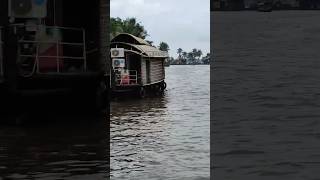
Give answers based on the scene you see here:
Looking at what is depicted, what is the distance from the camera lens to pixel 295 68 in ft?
77.6

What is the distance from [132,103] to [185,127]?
1013 cm

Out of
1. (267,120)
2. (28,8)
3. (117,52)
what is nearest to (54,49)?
(28,8)

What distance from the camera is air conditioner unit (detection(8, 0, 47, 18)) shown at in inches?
626

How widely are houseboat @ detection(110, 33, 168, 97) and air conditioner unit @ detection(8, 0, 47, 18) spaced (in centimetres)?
1061

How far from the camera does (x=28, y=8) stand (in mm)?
16047

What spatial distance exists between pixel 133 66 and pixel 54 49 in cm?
1363

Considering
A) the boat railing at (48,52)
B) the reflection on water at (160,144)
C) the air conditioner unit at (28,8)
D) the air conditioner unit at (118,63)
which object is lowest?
the reflection on water at (160,144)

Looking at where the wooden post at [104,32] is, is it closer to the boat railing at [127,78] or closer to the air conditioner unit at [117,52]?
the air conditioner unit at [117,52]

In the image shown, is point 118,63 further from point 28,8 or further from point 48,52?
point 28,8

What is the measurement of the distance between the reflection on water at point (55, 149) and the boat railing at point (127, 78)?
11.6m

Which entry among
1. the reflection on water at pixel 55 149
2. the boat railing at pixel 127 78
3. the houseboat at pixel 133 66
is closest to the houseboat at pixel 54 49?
the reflection on water at pixel 55 149

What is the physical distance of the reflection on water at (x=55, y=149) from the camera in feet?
31.7

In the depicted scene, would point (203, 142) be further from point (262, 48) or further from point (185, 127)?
point (262, 48)

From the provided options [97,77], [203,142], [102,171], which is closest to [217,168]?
[102,171]
